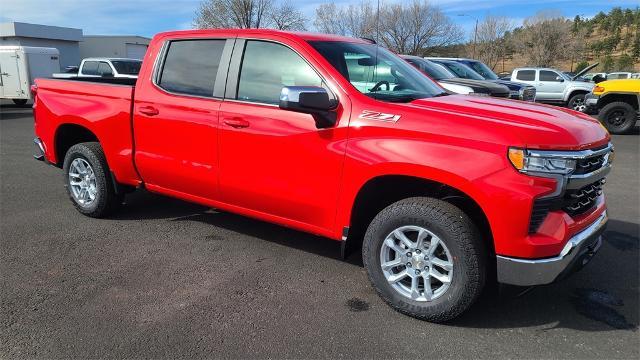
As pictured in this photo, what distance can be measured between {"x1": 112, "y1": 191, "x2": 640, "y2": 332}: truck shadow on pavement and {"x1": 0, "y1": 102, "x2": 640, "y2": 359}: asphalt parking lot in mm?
13

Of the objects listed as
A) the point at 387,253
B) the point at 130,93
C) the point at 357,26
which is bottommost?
the point at 387,253

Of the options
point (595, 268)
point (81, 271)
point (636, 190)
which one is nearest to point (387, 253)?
point (595, 268)

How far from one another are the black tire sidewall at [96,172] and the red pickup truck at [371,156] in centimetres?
16

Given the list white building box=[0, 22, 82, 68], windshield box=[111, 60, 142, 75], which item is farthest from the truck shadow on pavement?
white building box=[0, 22, 82, 68]

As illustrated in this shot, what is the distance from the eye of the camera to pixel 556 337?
3.11 metres

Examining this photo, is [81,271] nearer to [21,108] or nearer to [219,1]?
[21,108]

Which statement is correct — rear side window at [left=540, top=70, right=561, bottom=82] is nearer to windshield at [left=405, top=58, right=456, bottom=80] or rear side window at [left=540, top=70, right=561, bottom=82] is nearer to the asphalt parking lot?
windshield at [left=405, top=58, right=456, bottom=80]

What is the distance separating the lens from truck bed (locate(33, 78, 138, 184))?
4.68 metres

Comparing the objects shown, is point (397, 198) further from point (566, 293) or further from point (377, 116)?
point (566, 293)

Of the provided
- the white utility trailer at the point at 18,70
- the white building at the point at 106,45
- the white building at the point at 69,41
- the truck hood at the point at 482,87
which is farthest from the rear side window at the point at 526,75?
the white building at the point at 106,45

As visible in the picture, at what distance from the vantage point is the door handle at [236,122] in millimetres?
3844

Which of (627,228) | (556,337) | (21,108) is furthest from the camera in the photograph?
(21,108)

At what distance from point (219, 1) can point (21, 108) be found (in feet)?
74.4

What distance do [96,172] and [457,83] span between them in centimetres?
825
